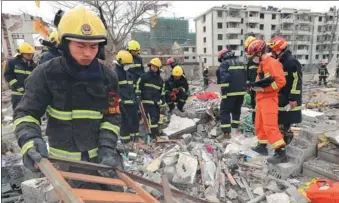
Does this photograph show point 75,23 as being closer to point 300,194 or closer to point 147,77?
point 300,194

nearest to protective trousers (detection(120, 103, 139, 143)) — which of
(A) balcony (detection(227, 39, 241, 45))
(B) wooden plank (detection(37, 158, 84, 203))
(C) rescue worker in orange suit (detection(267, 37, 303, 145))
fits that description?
(C) rescue worker in orange suit (detection(267, 37, 303, 145))

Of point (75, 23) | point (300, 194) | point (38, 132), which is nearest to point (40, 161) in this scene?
point (38, 132)

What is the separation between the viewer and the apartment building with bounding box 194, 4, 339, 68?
138 feet

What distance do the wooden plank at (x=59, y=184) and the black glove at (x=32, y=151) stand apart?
0.05 m

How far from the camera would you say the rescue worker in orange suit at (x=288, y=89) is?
3.97m

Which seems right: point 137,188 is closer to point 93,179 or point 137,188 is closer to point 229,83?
point 93,179

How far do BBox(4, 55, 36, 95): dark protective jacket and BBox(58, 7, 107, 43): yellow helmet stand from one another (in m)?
5.04

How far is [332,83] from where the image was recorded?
15062 mm

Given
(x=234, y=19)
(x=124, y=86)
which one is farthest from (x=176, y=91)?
(x=234, y=19)

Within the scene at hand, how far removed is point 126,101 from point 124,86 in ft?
1.07

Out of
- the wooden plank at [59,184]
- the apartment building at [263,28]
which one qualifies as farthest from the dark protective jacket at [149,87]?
the apartment building at [263,28]

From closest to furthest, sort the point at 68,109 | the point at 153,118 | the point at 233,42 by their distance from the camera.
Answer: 1. the point at 68,109
2. the point at 153,118
3. the point at 233,42

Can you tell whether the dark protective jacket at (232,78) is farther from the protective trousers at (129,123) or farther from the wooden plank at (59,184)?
the wooden plank at (59,184)

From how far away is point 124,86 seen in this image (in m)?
5.07
